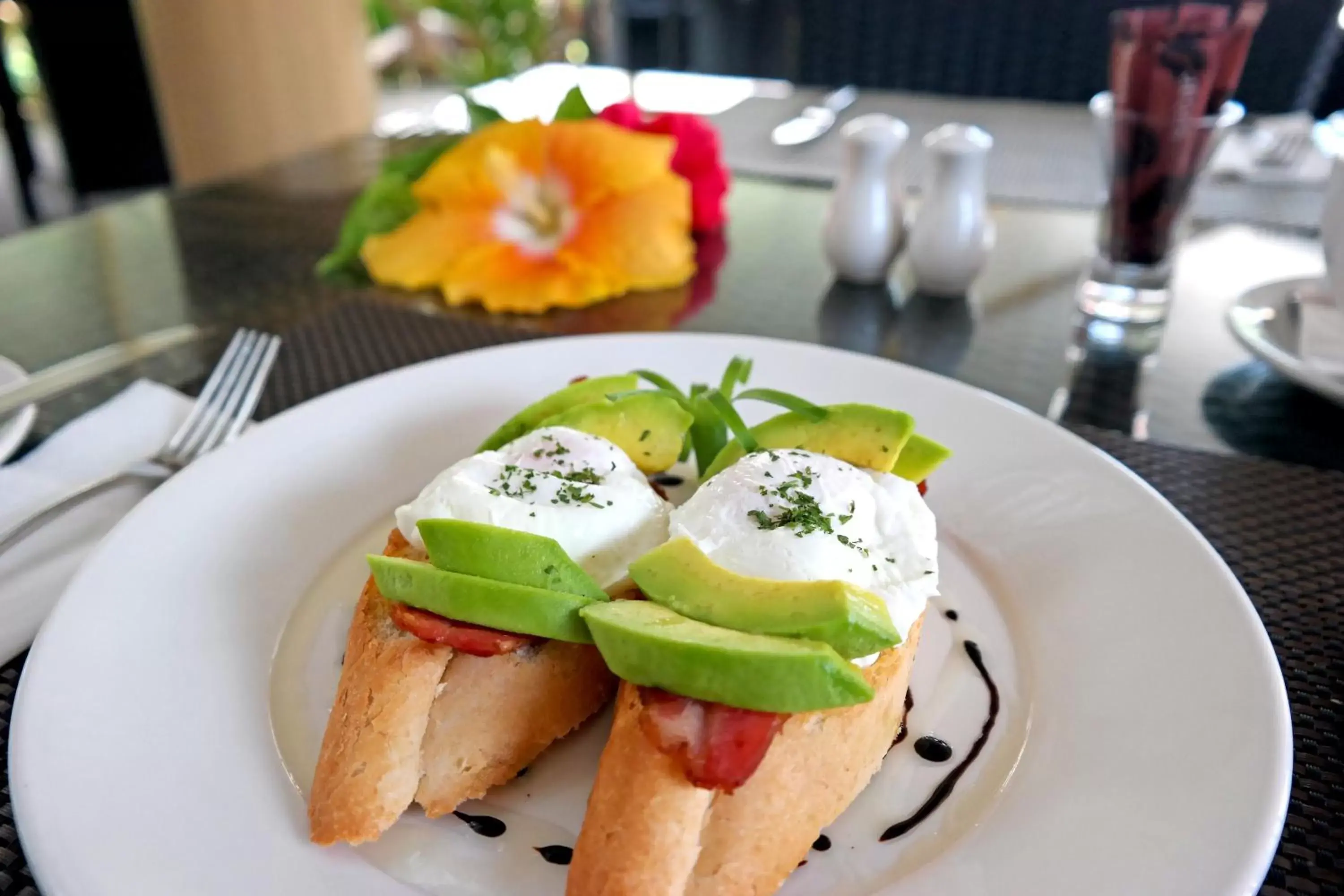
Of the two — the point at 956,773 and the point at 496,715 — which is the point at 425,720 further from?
the point at 956,773

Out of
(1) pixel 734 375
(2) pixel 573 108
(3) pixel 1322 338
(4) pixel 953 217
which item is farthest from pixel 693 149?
(3) pixel 1322 338

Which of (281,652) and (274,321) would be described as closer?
(281,652)

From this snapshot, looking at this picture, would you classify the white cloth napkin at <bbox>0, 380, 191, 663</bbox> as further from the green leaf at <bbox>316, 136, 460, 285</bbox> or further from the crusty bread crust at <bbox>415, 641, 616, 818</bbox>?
the green leaf at <bbox>316, 136, 460, 285</bbox>

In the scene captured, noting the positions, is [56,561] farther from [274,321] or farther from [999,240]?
[999,240]

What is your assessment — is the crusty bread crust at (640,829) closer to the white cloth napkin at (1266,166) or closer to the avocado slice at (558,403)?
the avocado slice at (558,403)

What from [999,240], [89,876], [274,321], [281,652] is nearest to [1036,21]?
[999,240]

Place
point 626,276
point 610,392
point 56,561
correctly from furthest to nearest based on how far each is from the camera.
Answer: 1. point 626,276
2. point 610,392
3. point 56,561

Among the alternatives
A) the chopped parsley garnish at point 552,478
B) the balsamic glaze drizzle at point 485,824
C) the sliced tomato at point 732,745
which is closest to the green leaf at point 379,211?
the chopped parsley garnish at point 552,478
